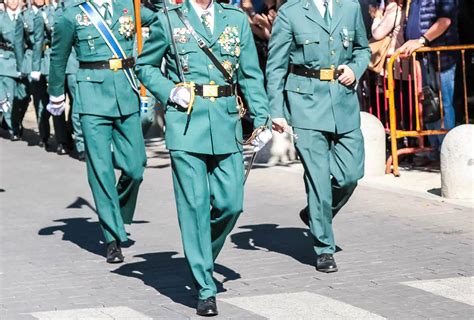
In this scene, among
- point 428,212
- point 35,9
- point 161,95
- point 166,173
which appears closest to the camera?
point 161,95

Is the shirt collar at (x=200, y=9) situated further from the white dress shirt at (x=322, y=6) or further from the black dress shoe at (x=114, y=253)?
the black dress shoe at (x=114, y=253)

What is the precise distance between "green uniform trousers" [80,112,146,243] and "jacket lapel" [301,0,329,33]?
1.72 metres

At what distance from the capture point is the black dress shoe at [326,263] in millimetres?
9469

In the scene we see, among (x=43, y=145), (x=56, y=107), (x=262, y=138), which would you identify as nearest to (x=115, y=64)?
(x=56, y=107)

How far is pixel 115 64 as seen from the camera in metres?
10.6

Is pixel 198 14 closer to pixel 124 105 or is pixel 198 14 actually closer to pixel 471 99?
pixel 124 105

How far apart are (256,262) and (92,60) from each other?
202 centimetres

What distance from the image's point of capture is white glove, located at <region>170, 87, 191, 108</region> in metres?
8.27

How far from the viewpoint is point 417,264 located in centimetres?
965

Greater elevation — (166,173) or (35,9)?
(35,9)

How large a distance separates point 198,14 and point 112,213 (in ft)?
7.78

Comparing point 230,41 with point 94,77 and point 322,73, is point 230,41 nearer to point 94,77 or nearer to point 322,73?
point 322,73

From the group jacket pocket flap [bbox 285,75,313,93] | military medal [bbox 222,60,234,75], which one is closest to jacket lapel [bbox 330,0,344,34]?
jacket pocket flap [bbox 285,75,313,93]

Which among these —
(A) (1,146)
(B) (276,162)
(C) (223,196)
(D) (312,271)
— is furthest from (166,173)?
(C) (223,196)
